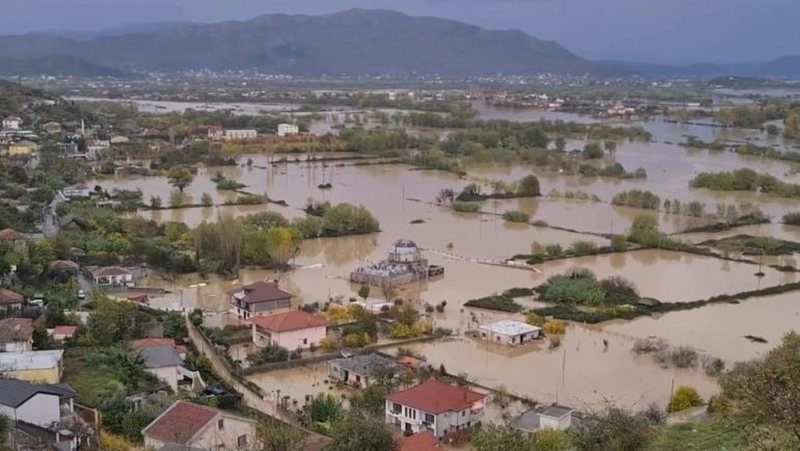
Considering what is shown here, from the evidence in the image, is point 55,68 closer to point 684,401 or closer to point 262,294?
point 262,294

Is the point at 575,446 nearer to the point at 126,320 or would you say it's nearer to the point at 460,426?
the point at 460,426

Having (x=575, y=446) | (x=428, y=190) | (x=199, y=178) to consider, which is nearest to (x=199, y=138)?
(x=199, y=178)

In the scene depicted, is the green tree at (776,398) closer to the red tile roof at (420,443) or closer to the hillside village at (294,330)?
the hillside village at (294,330)

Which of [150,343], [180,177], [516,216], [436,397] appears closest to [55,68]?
[180,177]

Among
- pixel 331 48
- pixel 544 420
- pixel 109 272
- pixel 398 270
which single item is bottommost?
pixel 398 270

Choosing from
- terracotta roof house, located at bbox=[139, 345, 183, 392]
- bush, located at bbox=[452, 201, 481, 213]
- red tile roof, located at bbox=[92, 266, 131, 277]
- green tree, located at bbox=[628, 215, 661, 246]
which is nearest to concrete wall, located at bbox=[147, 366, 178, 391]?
terracotta roof house, located at bbox=[139, 345, 183, 392]

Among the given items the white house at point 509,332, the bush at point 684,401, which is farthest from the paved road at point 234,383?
the bush at point 684,401
